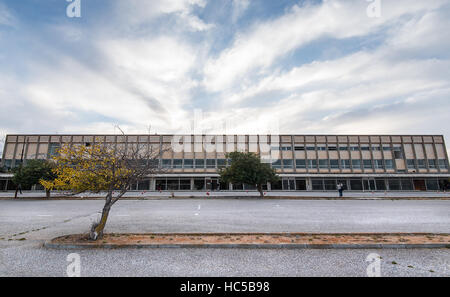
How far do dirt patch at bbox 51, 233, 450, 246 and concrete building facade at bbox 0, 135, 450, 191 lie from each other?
109ft

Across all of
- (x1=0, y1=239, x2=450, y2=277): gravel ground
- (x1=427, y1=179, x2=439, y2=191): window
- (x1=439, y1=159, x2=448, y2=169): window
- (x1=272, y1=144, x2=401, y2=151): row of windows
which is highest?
(x1=272, y1=144, x2=401, y2=151): row of windows

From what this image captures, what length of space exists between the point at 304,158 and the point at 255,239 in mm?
40025

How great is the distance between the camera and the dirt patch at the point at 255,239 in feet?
19.6

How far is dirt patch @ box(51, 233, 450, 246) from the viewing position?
19.6 feet

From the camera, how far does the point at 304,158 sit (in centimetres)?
4303

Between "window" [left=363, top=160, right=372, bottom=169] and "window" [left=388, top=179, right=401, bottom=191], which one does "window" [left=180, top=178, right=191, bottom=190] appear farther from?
"window" [left=388, top=179, right=401, bottom=191]

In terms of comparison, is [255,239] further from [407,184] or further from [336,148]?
[407,184]

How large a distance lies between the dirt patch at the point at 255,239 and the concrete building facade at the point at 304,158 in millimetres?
33266

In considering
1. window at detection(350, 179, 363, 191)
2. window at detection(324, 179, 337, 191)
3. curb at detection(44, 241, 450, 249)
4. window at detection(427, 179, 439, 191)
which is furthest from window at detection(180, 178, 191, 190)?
window at detection(427, 179, 439, 191)

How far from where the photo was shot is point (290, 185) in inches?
1602

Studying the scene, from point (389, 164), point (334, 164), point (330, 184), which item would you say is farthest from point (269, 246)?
point (389, 164)

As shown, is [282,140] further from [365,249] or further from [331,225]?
[365,249]
